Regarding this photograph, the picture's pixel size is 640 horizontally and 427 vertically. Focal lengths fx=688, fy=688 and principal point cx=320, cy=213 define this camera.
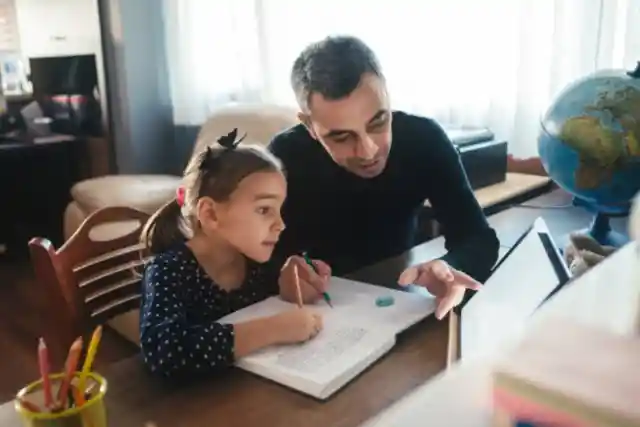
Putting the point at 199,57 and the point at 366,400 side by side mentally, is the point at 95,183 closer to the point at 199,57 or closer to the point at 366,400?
the point at 199,57

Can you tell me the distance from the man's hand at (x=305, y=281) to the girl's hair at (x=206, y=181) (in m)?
0.17

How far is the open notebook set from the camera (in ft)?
2.77

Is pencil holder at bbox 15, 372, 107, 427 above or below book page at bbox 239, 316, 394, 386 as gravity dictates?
above

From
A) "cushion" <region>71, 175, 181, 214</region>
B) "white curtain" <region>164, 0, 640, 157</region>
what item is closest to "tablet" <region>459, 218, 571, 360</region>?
"white curtain" <region>164, 0, 640, 157</region>

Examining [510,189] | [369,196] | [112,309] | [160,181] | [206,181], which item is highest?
[206,181]

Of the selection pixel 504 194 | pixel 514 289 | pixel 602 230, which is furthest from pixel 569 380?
pixel 504 194

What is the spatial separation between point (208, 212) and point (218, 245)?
A: 0.06m

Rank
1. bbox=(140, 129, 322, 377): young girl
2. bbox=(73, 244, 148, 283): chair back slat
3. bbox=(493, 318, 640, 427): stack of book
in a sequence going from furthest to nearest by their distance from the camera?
bbox=(73, 244, 148, 283): chair back slat
bbox=(140, 129, 322, 377): young girl
bbox=(493, 318, 640, 427): stack of book

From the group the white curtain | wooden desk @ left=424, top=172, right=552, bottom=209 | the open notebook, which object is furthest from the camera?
the white curtain

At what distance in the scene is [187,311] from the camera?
1.08 metres

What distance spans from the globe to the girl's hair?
539mm

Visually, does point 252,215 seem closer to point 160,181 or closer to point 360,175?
point 360,175

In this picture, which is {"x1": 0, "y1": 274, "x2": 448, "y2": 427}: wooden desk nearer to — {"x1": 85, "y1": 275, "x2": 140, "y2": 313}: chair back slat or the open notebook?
the open notebook

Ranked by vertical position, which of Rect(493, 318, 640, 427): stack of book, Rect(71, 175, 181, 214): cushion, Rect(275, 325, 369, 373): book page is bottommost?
Rect(71, 175, 181, 214): cushion
